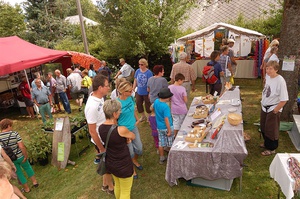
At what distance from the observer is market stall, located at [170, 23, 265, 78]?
10.3 metres

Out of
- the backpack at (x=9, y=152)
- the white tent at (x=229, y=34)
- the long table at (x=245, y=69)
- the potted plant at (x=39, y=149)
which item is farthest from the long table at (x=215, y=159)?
the long table at (x=245, y=69)

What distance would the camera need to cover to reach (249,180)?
149 inches

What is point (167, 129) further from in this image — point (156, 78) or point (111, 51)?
point (111, 51)

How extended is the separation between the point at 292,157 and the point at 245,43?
910cm

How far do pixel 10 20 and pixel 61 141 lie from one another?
22.2 meters

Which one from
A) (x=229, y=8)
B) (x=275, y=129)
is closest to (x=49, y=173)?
(x=275, y=129)

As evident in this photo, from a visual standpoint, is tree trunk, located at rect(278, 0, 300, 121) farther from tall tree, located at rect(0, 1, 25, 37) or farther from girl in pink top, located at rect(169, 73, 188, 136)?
tall tree, located at rect(0, 1, 25, 37)

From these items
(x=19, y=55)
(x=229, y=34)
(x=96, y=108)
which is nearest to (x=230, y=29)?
(x=229, y=34)

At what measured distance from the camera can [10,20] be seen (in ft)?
72.5

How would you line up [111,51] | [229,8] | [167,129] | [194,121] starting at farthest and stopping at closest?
1. [229,8]
2. [111,51]
3. [194,121]
4. [167,129]

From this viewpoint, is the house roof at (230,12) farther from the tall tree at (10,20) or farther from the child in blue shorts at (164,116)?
the tall tree at (10,20)

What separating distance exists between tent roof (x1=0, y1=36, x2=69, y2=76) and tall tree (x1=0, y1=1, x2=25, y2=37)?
15.4 metres

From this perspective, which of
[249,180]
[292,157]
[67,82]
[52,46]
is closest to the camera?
[292,157]

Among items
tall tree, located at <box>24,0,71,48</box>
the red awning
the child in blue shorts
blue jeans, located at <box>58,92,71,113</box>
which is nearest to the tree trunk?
the child in blue shorts
